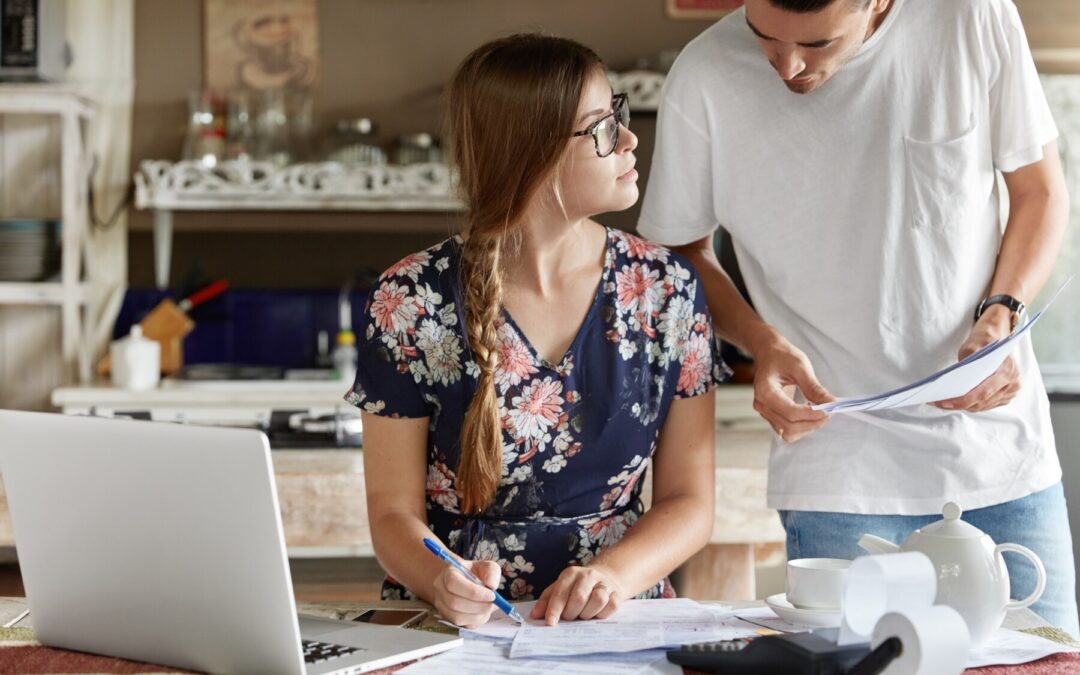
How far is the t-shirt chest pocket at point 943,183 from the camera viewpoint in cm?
152

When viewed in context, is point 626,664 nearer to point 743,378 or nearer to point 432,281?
point 432,281

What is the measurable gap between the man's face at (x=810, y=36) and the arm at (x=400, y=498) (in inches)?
25.7

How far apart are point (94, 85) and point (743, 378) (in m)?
2.16

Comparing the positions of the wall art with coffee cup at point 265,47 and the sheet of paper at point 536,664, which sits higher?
the wall art with coffee cup at point 265,47

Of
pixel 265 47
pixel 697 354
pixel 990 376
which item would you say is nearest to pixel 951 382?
pixel 990 376

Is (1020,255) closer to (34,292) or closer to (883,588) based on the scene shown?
(883,588)

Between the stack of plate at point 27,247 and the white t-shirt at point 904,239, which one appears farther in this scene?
the stack of plate at point 27,247

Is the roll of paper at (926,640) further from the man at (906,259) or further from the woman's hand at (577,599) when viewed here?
the man at (906,259)

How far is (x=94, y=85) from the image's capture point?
3.61 meters

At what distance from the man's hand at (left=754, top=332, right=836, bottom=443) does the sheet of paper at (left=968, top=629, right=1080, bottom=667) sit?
331 millimetres

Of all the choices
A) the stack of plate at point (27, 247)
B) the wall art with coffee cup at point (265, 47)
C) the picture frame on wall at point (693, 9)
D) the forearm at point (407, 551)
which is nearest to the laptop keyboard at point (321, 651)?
the forearm at point (407, 551)

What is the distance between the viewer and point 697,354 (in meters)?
1.60

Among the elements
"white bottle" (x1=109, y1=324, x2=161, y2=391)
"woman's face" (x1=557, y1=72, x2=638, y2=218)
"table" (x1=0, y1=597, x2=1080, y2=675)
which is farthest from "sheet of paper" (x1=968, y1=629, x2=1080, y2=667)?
"white bottle" (x1=109, y1=324, x2=161, y2=391)

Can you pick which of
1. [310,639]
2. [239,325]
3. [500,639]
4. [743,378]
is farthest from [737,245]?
[239,325]
